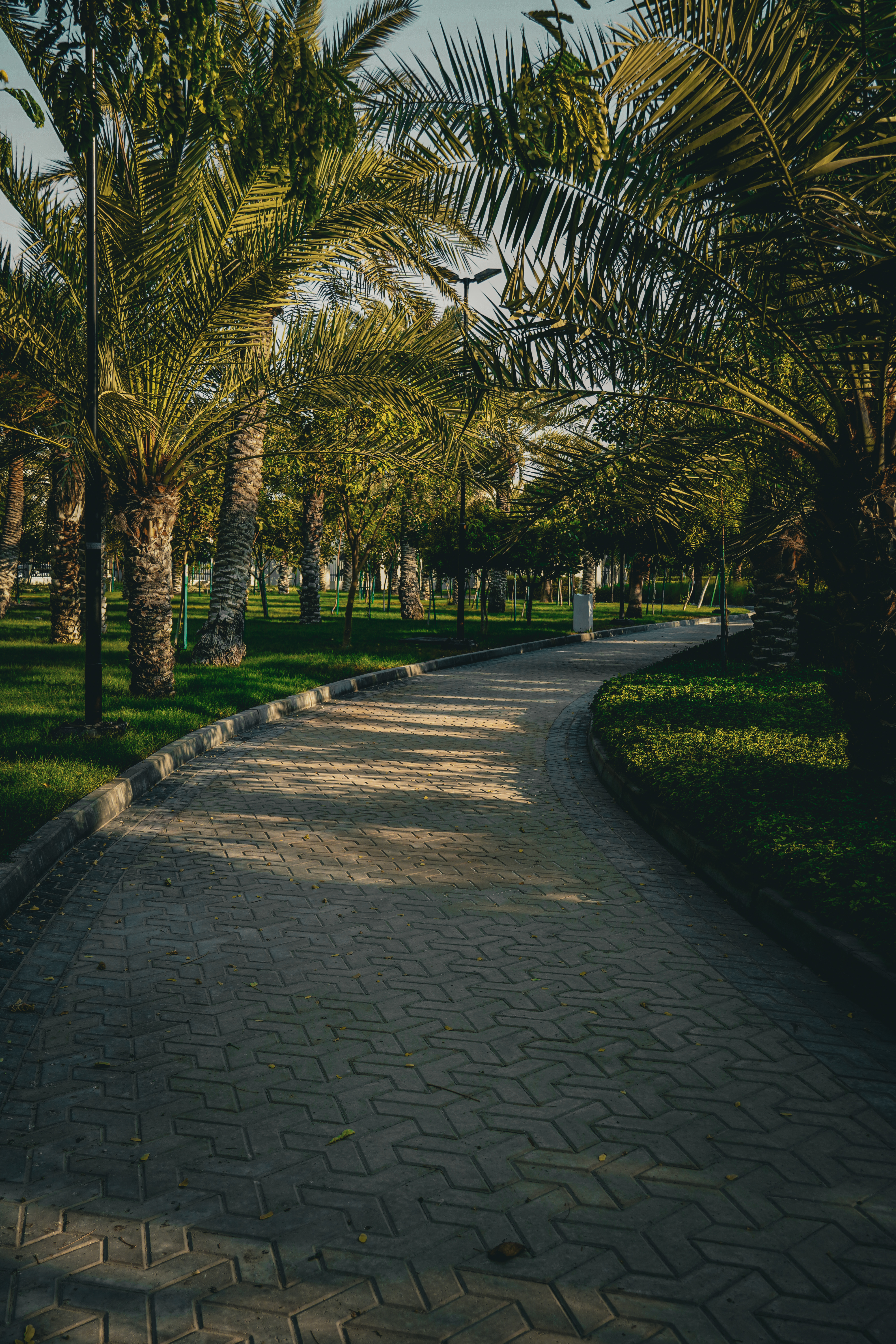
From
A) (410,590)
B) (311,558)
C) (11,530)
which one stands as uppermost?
(11,530)

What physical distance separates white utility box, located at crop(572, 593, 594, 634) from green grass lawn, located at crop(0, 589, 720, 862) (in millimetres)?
687

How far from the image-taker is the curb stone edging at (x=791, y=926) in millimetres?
4547

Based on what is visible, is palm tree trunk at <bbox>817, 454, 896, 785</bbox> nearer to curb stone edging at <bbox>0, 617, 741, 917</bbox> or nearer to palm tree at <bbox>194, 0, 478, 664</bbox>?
palm tree at <bbox>194, 0, 478, 664</bbox>

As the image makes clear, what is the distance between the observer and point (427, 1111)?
11.8ft

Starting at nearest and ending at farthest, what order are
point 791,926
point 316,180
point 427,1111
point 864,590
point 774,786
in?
1. point 427,1111
2. point 791,926
3. point 864,590
4. point 774,786
5. point 316,180

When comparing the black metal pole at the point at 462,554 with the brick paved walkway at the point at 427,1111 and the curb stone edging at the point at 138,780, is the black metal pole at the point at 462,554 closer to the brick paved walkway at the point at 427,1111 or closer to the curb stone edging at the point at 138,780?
the curb stone edging at the point at 138,780

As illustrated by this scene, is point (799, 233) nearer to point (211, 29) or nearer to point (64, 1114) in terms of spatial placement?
point (211, 29)

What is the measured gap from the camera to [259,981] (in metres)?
4.70

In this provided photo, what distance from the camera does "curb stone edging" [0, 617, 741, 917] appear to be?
5.89 m

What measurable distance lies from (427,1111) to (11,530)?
2558cm

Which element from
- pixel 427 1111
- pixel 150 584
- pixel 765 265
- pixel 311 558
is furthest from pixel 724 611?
pixel 311 558

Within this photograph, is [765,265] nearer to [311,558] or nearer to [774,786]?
[774,786]

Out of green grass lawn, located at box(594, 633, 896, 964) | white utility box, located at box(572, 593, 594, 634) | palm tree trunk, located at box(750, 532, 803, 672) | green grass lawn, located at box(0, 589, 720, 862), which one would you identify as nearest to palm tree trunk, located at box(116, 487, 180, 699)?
green grass lawn, located at box(0, 589, 720, 862)

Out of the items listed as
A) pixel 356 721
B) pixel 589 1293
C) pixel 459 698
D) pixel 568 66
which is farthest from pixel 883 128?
pixel 459 698
